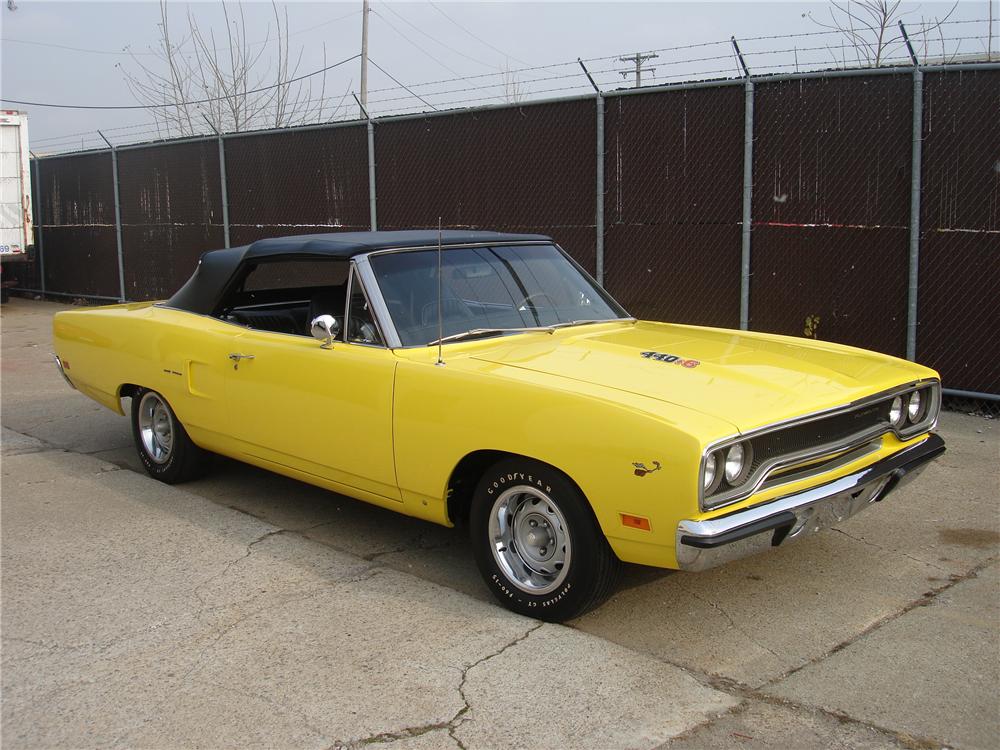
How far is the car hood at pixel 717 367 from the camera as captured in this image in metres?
3.82

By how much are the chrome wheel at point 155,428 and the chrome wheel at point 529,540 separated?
9.50 ft

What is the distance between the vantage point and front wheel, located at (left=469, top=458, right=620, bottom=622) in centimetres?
381

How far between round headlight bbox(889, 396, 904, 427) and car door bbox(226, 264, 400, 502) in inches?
90.3

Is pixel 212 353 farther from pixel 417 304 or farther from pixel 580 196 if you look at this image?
pixel 580 196

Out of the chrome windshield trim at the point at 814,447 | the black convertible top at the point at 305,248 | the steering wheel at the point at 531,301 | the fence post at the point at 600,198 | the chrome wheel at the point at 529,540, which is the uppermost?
the fence post at the point at 600,198

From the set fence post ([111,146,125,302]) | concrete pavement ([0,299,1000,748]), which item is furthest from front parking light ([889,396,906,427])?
fence post ([111,146,125,302])

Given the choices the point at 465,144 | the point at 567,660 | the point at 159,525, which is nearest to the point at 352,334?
the point at 159,525

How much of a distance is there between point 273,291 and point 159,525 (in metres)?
1.89

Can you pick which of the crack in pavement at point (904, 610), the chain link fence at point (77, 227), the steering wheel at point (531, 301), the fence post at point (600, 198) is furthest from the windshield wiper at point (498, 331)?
the chain link fence at point (77, 227)

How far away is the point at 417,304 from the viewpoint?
4.85 metres

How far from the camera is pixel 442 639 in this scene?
153 inches

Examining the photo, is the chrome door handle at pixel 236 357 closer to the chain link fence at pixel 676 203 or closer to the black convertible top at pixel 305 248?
the black convertible top at pixel 305 248

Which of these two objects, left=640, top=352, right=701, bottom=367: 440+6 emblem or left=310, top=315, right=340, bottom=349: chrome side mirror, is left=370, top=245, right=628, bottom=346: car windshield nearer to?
left=310, top=315, right=340, bottom=349: chrome side mirror

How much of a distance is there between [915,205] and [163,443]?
5.89m
